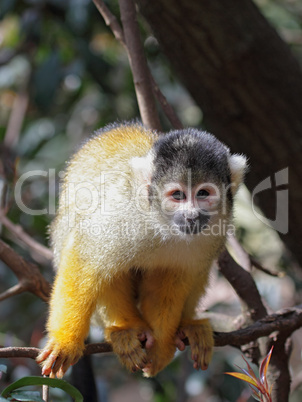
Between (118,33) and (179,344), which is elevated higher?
(118,33)

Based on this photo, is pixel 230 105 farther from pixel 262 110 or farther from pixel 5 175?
pixel 5 175

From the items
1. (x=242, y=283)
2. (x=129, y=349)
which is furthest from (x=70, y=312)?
(x=242, y=283)

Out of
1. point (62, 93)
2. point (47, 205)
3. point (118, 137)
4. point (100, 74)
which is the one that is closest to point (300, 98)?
point (118, 137)

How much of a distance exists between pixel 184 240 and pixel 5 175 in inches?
51.7

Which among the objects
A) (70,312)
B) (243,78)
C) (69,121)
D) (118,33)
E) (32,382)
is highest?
(118,33)

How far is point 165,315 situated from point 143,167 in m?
0.68

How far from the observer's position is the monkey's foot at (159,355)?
2.29m

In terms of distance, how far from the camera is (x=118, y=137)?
7.98 feet

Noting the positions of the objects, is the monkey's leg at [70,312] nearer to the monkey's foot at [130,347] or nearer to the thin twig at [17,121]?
the monkey's foot at [130,347]

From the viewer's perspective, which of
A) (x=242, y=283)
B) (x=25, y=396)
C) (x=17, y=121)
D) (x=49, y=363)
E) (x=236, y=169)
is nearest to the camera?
(x=25, y=396)

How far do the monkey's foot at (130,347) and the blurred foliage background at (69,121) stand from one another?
2.86 ft

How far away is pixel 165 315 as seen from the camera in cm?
230

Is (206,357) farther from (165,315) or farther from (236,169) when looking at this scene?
(236,169)

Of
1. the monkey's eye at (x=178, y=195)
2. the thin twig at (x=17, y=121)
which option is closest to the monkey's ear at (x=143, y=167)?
the monkey's eye at (x=178, y=195)
